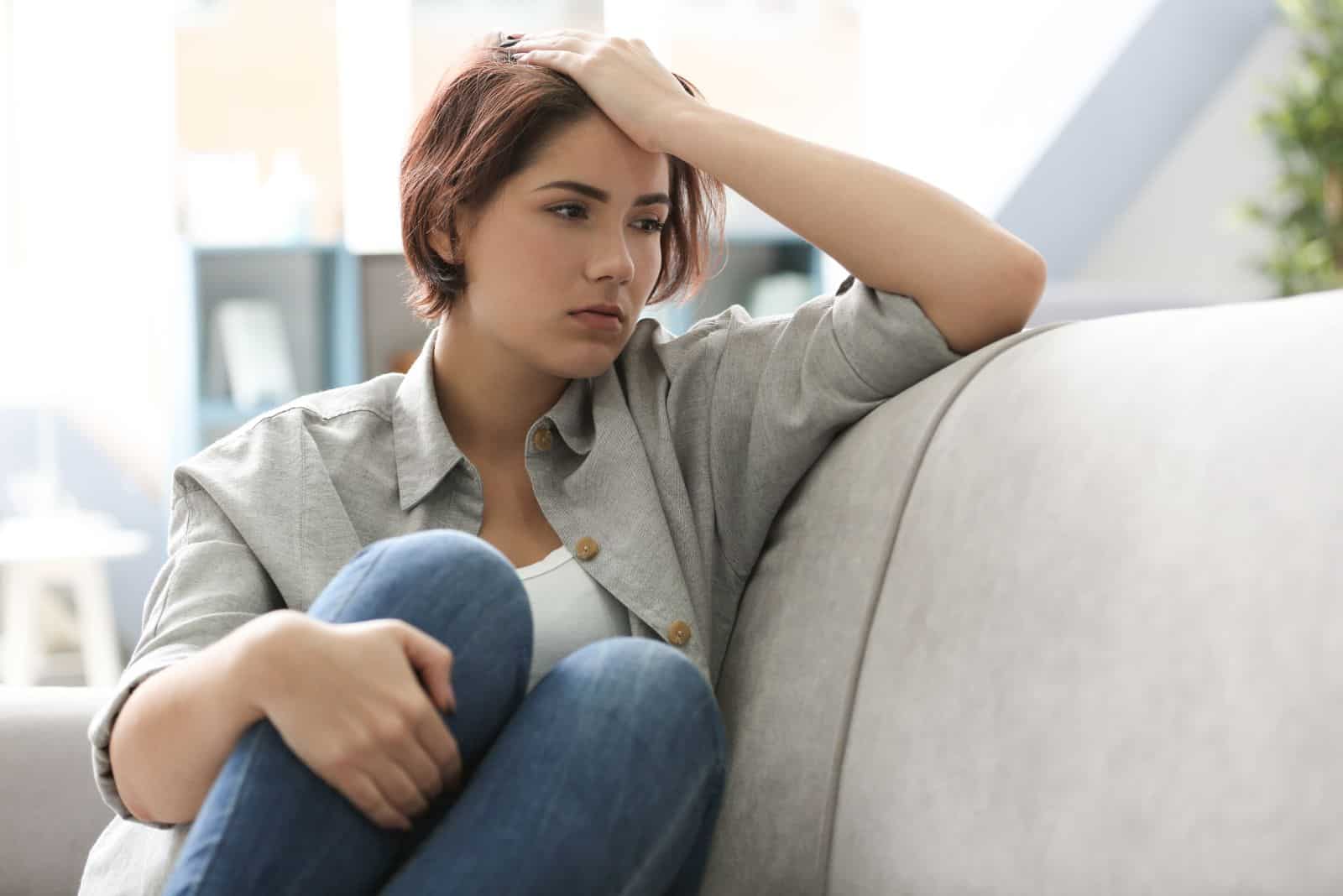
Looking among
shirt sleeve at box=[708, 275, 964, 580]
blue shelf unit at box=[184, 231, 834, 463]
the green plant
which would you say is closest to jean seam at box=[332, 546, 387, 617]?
shirt sleeve at box=[708, 275, 964, 580]

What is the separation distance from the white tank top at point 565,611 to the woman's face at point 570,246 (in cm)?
17

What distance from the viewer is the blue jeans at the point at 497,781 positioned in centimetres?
74

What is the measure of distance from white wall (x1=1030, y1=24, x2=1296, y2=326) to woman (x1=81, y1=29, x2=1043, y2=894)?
3.39 m

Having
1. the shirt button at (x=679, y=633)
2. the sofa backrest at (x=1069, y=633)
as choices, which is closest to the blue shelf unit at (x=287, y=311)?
the shirt button at (x=679, y=633)

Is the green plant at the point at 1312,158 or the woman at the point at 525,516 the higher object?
the woman at the point at 525,516

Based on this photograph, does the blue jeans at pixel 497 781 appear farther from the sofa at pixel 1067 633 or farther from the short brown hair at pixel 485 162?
the short brown hair at pixel 485 162

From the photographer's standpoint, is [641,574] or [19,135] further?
[19,135]

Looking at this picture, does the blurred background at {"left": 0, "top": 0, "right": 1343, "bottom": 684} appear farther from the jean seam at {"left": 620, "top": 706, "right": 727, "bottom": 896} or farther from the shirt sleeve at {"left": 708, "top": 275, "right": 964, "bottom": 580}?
the jean seam at {"left": 620, "top": 706, "right": 727, "bottom": 896}

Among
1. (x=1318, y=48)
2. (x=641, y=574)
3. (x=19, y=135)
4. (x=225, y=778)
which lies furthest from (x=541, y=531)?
(x=1318, y=48)

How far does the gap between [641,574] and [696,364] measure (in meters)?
0.21

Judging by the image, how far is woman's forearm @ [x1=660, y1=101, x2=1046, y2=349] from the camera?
41.4 inches

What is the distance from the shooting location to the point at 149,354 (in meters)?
4.03

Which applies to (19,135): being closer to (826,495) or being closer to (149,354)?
(149,354)

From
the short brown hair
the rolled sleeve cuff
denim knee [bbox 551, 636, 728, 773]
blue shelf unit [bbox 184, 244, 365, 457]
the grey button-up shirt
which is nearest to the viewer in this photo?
denim knee [bbox 551, 636, 728, 773]
